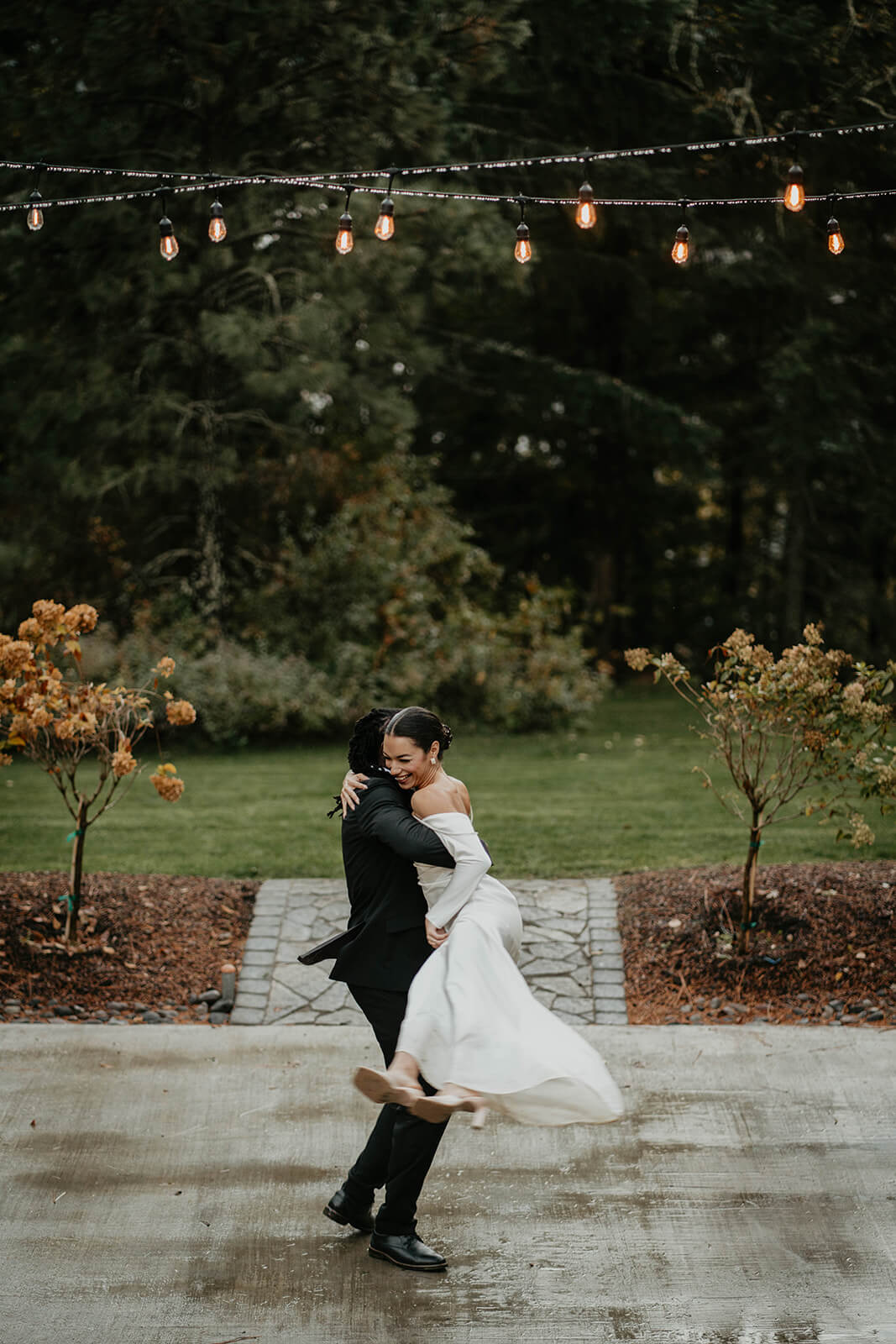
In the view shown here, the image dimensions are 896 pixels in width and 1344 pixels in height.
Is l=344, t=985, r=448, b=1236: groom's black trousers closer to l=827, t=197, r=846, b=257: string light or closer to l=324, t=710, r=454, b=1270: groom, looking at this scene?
l=324, t=710, r=454, b=1270: groom

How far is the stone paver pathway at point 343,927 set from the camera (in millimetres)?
6484

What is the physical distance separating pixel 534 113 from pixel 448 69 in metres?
3.07

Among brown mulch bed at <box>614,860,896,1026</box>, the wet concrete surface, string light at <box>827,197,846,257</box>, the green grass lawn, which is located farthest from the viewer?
the green grass lawn

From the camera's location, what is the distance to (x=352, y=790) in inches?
169

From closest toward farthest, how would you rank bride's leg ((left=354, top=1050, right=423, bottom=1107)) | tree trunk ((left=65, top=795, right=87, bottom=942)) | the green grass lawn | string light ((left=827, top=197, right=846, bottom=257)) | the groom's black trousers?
bride's leg ((left=354, top=1050, right=423, bottom=1107)), the groom's black trousers, string light ((left=827, top=197, right=846, bottom=257)), tree trunk ((left=65, top=795, right=87, bottom=942)), the green grass lawn

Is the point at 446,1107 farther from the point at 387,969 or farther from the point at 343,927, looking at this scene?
the point at 343,927

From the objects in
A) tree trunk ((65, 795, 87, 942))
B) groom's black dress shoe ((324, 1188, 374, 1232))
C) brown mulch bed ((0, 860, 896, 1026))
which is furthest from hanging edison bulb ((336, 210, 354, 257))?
groom's black dress shoe ((324, 1188, 374, 1232))

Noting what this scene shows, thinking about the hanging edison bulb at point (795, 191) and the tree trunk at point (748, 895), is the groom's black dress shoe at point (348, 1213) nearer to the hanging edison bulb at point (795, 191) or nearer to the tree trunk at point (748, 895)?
the tree trunk at point (748, 895)

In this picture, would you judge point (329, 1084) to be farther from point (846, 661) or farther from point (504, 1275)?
point (846, 661)

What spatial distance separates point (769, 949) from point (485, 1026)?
3350 millimetres

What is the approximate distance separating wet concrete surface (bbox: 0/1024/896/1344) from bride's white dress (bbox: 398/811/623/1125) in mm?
678

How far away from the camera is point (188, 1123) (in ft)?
17.3

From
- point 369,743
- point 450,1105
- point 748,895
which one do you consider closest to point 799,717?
point 748,895

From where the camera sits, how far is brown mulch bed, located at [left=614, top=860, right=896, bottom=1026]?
6426mm
